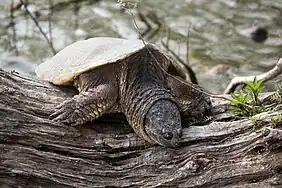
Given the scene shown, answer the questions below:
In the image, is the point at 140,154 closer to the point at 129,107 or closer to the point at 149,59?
the point at 129,107

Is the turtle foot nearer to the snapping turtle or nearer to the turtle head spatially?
the snapping turtle

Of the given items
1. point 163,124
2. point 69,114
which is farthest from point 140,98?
point 69,114

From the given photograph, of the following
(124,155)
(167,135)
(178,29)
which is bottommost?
(178,29)

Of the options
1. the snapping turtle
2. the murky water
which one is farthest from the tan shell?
the murky water

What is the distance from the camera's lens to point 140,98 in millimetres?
2434

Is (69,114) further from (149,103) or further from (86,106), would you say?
(149,103)

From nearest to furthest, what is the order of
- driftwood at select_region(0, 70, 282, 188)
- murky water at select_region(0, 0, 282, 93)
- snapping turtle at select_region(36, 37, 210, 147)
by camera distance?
driftwood at select_region(0, 70, 282, 188), snapping turtle at select_region(36, 37, 210, 147), murky water at select_region(0, 0, 282, 93)

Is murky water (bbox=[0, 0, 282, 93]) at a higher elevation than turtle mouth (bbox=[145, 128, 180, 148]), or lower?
lower

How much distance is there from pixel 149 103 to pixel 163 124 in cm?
14

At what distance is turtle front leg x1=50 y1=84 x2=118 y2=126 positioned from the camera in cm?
240

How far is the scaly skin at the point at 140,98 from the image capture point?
7.67ft

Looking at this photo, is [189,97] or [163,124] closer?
[163,124]

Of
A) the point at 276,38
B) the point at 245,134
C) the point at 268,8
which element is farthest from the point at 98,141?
the point at 268,8

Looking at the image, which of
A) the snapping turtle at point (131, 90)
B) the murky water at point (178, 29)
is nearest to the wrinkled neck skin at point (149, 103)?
the snapping turtle at point (131, 90)
